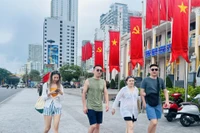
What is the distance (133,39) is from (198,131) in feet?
33.7

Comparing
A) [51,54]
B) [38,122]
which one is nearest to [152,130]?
[38,122]

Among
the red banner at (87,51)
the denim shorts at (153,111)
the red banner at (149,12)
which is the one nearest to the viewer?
the denim shorts at (153,111)

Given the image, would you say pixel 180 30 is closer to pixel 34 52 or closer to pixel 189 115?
pixel 189 115

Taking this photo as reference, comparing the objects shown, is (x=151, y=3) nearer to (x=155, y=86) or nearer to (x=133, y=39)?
(x=133, y=39)

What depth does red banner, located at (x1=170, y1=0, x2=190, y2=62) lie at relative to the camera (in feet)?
41.4

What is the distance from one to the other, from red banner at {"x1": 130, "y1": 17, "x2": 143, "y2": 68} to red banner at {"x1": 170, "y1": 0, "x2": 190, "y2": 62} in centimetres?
474

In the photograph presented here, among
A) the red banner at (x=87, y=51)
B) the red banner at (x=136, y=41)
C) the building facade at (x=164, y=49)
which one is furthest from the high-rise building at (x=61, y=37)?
the red banner at (x=136, y=41)

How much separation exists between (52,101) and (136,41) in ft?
41.8

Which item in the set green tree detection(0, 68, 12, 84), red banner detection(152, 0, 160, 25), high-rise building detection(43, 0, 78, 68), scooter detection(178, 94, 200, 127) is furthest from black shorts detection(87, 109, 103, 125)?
green tree detection(0, 68, 12, 84)

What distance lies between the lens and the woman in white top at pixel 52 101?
5.46 meters

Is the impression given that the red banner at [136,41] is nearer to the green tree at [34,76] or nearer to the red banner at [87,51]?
the red banner at [87,51]

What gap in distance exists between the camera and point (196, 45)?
27406mm

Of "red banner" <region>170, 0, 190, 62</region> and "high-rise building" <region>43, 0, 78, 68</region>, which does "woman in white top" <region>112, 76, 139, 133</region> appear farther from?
"high-rise building" <region>43, 0, 78, 68</region>

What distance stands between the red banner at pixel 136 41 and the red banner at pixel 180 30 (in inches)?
187
